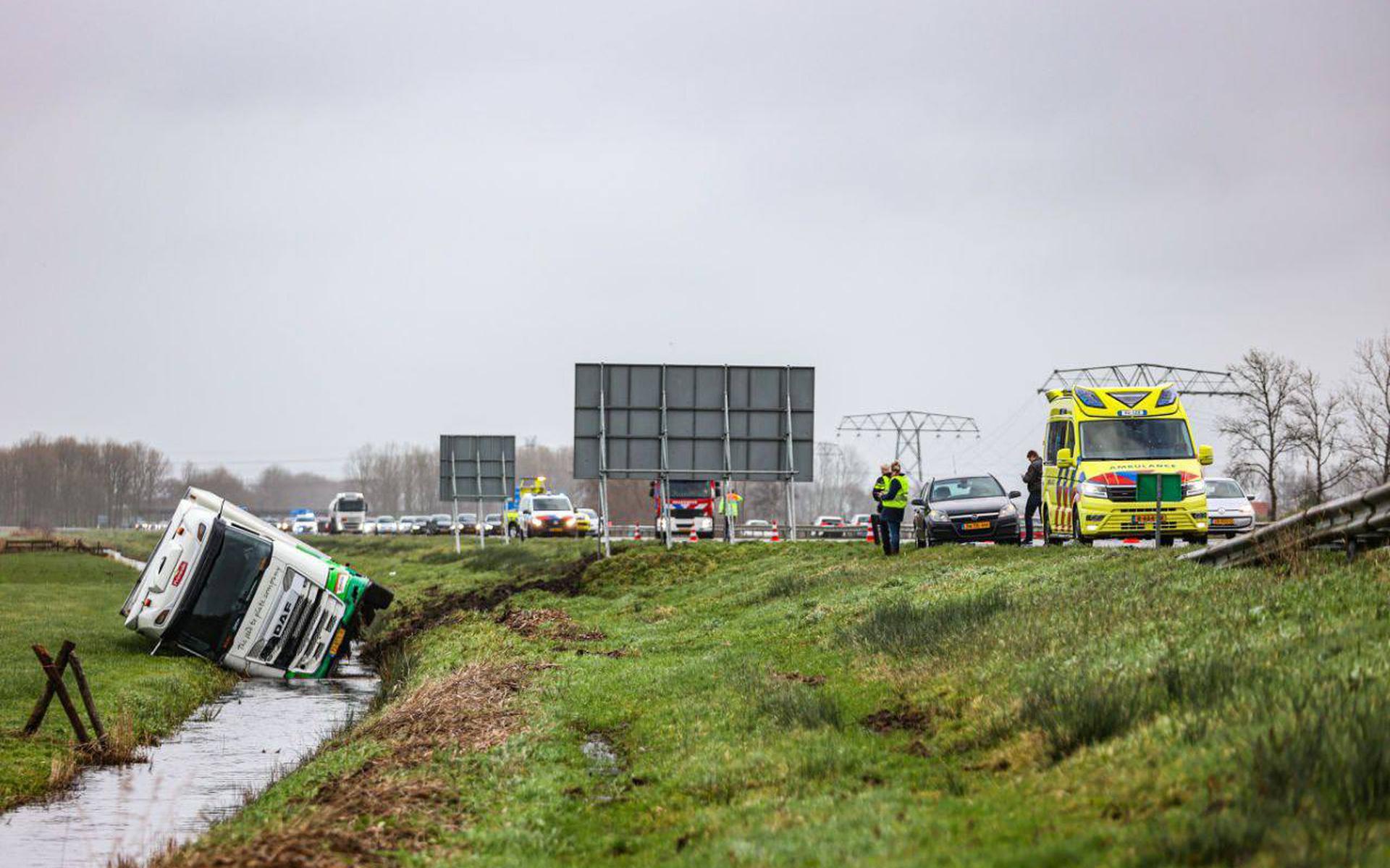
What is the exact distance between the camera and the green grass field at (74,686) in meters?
16.2

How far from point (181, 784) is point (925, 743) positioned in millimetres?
9171

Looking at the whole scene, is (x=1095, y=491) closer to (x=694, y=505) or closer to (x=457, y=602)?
(x=457, y=602)

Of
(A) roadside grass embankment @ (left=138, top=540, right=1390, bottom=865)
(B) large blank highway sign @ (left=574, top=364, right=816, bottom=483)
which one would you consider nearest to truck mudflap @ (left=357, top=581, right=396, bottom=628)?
(A) roadside grass embankment @ (left=138, top=540, right=1390, bottom=865)

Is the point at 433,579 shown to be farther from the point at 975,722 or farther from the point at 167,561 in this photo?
the point at 975,722

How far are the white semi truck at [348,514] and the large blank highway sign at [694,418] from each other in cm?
7871

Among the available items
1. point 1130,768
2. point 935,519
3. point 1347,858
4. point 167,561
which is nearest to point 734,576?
point 935,519

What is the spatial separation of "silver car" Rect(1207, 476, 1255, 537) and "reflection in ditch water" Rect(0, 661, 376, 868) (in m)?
20.0

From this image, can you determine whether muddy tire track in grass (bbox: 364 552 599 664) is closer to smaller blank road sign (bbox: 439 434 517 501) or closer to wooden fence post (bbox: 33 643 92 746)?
wooden fence post (bbox: 33 643 92 746)

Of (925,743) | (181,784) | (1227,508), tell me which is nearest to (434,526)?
(1227,508)

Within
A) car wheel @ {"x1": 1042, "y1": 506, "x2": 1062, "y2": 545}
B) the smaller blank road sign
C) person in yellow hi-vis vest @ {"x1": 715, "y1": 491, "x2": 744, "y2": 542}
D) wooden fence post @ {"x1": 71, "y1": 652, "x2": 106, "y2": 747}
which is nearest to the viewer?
wooden fence post @ {"x1": 71, "y1": 652, "x2": 106, "y2": 747}

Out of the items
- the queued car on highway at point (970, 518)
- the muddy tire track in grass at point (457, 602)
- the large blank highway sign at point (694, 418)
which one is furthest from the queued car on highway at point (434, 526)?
the queued car on highway at point (970, 518)

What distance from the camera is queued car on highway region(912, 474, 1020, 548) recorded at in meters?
32.4

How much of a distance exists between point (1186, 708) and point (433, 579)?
43.8m

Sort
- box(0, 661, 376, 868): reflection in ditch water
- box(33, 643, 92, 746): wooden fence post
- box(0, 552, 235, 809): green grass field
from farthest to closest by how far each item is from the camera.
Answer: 1. box(33, 643, 92, 746): wooden fence post
2. box(0, 552, 235, 809): green grass field
3. box(0, 661, 376, 868): reflection in ditch water
